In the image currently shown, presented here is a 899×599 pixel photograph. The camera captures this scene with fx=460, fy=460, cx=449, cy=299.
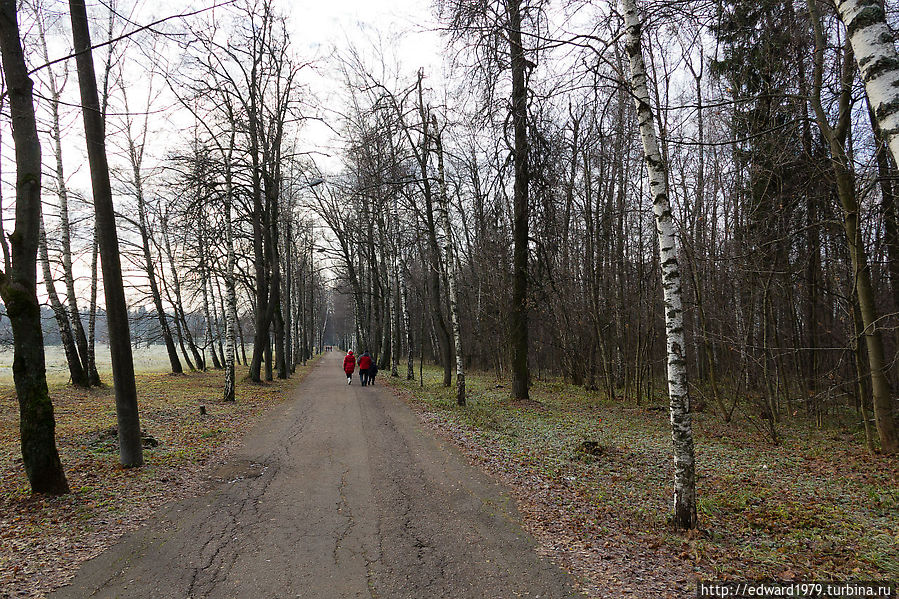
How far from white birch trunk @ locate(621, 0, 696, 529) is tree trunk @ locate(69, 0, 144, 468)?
7360 millimetres

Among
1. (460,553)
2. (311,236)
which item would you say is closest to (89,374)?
(460,553)

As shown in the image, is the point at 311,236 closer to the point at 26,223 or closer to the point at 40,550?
the point at 26,223

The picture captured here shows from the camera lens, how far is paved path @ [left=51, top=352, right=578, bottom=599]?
12.6 feet

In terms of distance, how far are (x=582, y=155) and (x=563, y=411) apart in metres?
8.52

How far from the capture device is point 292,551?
442 cm

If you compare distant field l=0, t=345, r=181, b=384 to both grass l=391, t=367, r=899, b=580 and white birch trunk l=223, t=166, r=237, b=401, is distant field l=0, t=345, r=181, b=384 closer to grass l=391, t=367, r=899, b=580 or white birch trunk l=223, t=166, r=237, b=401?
white birch trunk l=223, t=166, r=237, b=401

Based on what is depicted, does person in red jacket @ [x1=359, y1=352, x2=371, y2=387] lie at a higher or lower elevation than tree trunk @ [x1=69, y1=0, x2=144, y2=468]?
lower

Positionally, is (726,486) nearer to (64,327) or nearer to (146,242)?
(64,327)

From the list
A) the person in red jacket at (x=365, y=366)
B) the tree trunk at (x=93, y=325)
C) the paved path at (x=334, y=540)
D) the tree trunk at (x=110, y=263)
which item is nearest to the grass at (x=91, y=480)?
the paved path at (x=334, y=540)

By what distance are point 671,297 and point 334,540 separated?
4.27m

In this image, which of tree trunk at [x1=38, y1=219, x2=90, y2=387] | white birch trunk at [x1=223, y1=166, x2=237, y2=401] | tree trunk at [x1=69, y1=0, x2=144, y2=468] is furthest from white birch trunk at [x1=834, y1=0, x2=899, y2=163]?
tree trunk at [x1=38, y1=219, x2=90, y2=387]

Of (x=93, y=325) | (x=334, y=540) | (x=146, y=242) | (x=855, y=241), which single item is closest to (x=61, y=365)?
(x=146, y=242)

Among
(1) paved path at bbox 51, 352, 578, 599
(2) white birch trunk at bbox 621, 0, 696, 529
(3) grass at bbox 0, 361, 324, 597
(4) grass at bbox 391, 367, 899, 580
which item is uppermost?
(2) white birch trunk at bbox 621, 0, 696, 529

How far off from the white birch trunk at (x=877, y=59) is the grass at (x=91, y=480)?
22.8ft
